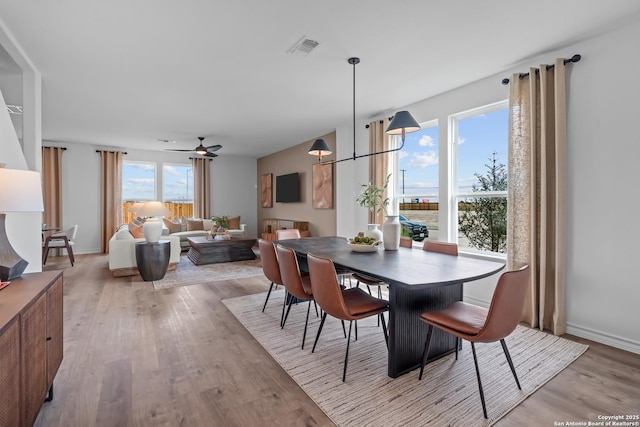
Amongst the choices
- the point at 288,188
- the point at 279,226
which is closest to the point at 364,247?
the point at 288,188

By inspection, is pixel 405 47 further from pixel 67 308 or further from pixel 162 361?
pixel 67 308

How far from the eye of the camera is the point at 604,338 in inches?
105

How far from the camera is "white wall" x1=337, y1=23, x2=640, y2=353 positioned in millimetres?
2523

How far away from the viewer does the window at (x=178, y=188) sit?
837 centimetres

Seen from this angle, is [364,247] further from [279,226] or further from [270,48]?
[279,226]

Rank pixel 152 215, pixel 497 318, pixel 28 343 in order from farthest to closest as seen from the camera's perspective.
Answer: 1. pixel 152 215
2. pixel 497 318
3. pixel 28 343

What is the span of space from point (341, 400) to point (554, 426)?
3.78 feet

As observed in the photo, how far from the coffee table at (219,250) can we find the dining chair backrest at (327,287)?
427 centimetres

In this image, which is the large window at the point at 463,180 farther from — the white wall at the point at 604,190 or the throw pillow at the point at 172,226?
the throw pillow at the point at 172,226

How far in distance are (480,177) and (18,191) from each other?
4.15 m

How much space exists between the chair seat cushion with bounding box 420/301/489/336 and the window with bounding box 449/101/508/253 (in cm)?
188

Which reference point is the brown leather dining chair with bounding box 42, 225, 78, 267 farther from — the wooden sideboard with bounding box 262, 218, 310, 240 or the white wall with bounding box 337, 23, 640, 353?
the white wall with bounding box 337, 23, 640, 353

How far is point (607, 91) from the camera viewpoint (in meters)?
2.62

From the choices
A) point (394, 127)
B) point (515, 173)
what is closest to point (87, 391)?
point (394, 127)
